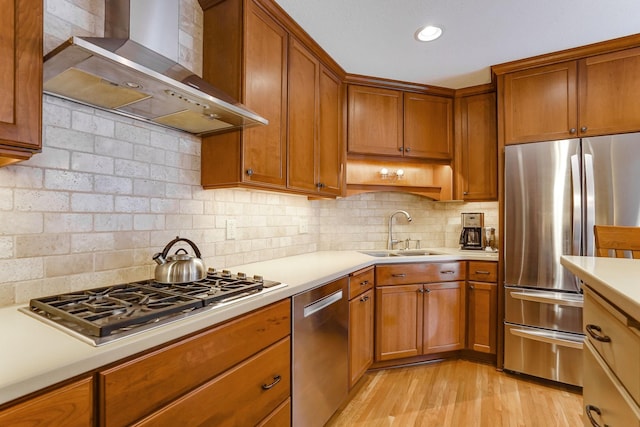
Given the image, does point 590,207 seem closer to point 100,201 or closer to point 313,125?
point 313,125

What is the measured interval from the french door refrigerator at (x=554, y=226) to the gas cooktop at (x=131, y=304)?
197 cm

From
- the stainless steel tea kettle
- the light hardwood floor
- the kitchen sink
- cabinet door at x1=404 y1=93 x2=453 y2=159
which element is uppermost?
cabinet door at x1=404 y1=93 x2=453 y2=159

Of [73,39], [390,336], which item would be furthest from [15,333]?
[390,336]

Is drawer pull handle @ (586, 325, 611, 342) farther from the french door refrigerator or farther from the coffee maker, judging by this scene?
the coffee maker

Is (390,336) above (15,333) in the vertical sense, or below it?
below

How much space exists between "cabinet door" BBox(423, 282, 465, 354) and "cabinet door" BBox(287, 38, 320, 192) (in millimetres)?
1326

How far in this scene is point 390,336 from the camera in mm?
2490

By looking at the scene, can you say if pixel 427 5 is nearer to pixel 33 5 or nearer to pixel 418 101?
pixel 418 101

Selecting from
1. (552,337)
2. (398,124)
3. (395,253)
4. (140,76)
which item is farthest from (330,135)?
(552,337)

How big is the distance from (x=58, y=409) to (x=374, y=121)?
269cm

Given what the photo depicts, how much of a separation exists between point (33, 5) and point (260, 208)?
1487 millimetres

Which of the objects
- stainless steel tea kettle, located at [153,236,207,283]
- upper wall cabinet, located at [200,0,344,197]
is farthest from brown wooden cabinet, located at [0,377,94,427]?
upper wall cabinet, located at [200,0,344,197]

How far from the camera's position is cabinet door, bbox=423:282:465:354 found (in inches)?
102

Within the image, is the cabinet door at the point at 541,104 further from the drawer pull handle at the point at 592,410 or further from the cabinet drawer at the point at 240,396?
the cabinet drawer at the point at 240,396
